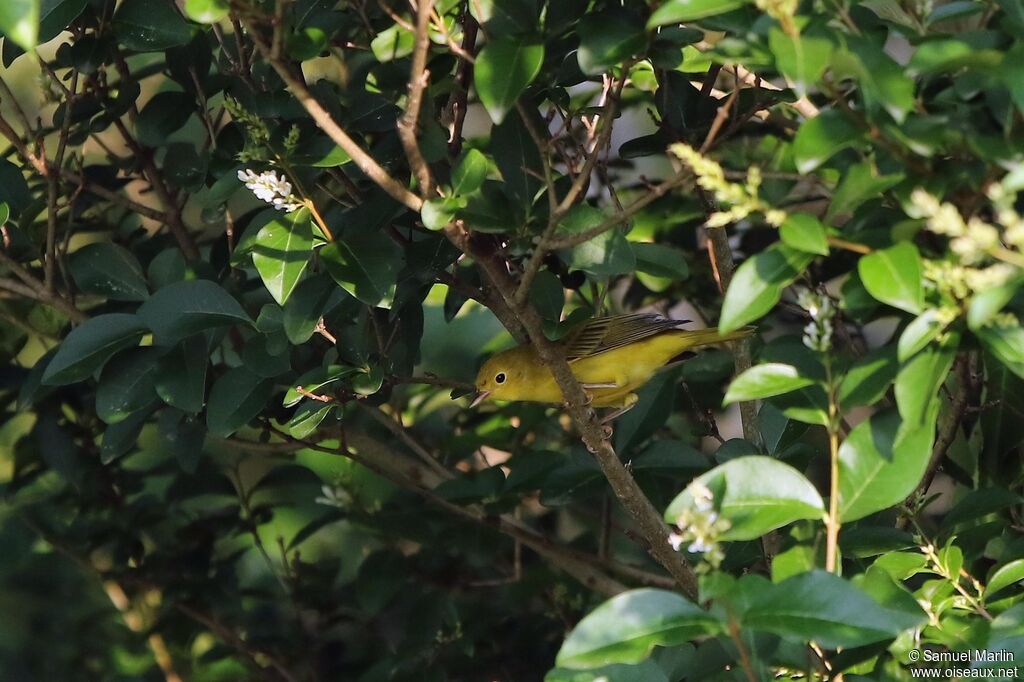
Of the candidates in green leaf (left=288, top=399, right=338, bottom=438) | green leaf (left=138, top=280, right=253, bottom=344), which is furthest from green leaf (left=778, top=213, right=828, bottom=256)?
green leaf (left=138, top=280, right=253, bottom=344)

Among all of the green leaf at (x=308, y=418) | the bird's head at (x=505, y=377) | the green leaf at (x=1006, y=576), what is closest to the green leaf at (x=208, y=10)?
the green leaf at (x=308, y=418)

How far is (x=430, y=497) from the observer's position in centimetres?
316

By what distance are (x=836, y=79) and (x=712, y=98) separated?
117 centimetres

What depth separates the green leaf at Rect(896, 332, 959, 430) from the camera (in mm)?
1588

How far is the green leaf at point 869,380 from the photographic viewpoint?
5.59 ft

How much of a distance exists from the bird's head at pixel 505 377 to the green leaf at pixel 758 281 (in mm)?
2035

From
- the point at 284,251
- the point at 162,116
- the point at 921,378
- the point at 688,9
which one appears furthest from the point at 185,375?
the point at 921,378

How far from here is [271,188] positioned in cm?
204

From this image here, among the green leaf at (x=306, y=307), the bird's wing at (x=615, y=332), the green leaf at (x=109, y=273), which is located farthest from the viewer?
the bird's wing at (x=615, y=332)

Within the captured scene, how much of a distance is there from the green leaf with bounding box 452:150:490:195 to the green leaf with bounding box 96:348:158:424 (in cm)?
105

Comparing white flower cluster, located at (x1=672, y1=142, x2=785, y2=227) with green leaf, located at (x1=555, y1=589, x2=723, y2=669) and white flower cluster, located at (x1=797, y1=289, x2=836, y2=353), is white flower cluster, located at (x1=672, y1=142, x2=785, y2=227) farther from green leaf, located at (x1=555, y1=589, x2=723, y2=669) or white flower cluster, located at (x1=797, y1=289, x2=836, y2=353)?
green leaf, located at (x1=555, y1=589, x2=723, y2=669)

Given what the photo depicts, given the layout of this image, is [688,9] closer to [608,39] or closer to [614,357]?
[608,39]

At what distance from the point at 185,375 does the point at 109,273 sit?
432mm

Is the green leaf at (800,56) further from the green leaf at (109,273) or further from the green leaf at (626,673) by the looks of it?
the green leaf at (109,273)
